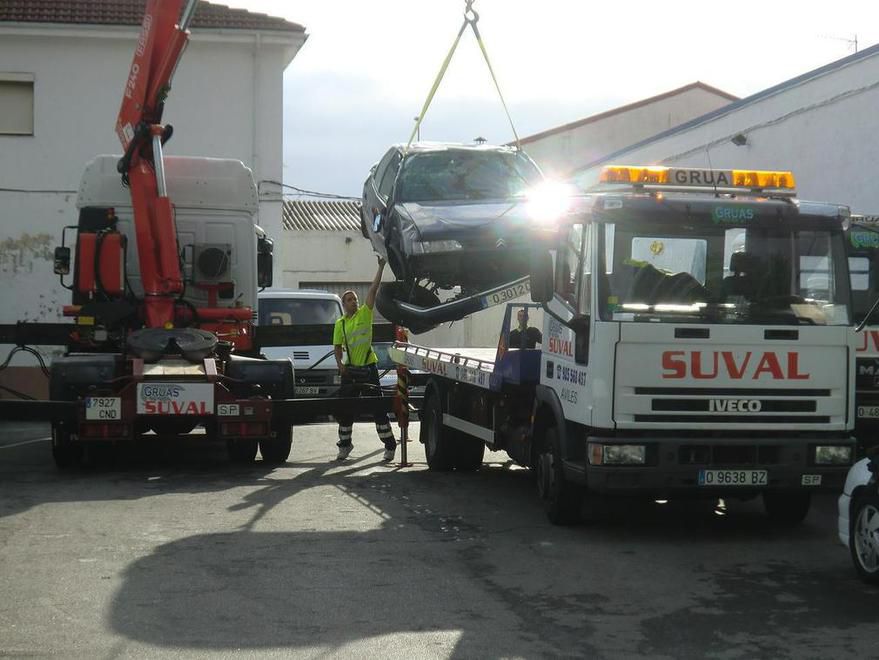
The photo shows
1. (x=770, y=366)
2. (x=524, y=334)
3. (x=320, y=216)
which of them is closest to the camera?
(x=770, y=366)

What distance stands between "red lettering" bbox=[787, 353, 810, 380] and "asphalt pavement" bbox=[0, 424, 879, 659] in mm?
1215

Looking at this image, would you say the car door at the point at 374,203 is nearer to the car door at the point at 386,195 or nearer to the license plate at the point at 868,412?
the car door at the point at 386,195

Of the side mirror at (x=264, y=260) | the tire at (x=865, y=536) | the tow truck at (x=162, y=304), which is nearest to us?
the tire at (x=865, y=536)

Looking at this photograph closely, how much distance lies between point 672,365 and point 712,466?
766mm

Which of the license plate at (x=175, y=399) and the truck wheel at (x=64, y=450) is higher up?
the license plate at (x=175, y=399)

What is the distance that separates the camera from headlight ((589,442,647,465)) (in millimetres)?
9561

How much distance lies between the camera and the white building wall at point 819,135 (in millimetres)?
20562

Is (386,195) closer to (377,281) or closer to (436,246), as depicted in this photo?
(377,281)

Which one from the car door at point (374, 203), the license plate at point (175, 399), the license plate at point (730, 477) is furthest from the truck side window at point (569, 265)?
the car door at point (374, 203)

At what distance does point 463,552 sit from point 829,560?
97.3 inches

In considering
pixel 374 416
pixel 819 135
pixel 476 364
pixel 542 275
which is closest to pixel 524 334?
pixel 542 275

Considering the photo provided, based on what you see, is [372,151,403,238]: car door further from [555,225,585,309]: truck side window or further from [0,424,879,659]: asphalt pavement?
[555,225,585,309]: truck side window

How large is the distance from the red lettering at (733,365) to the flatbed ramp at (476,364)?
192 cm

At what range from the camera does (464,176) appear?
14.6 m
